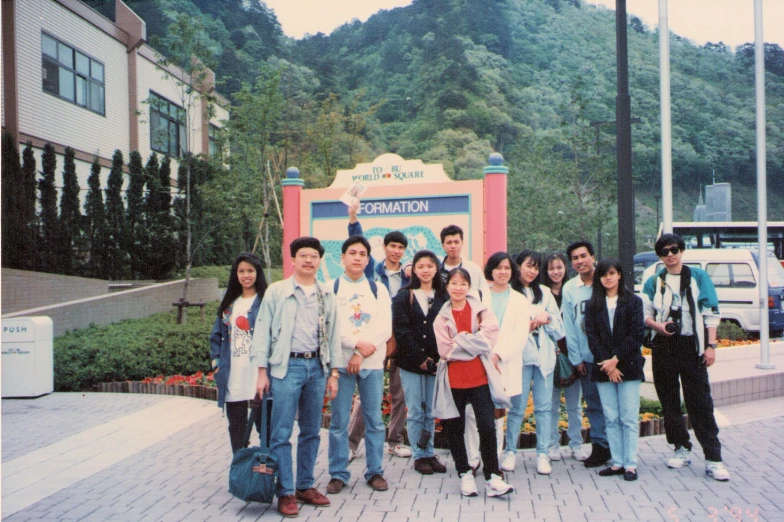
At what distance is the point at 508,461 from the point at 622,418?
90 centimetres

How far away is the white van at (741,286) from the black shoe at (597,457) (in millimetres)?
8720

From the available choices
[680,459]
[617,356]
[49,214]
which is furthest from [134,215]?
[680,459]

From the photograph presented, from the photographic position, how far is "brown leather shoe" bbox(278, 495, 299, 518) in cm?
428

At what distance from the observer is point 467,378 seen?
15.1 ft

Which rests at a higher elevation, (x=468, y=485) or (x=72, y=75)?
(x=72, y=75)

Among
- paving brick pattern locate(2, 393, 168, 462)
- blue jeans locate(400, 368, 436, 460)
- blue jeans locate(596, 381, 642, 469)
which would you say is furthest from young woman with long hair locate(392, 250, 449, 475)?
paving brick pattern locate(2, 393, 168, 462)

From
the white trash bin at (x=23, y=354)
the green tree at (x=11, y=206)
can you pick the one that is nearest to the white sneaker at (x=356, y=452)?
the white trash bin at (x=23, y=354)

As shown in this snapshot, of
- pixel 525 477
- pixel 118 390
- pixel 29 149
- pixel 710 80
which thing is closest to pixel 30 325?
pixel 118 390

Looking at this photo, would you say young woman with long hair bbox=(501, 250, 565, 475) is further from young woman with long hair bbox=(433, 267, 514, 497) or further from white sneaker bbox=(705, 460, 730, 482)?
white sneaker bbox=(705, 460, 730, 482)

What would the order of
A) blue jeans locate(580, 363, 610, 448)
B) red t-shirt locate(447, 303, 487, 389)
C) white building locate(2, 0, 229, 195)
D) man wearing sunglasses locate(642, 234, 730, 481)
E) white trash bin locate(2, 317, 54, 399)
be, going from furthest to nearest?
white building locate(2, 0, 229, 195)
white trash bin locate(2, 317, 54, 399)
blue jeans locate(580, 363, 610, 448)
man wearing sunglasses locate(642, 234, 730, 481)
red t-shirt locate(447, 303, 487, 389)

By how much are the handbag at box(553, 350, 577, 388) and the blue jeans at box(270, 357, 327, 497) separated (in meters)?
1.91

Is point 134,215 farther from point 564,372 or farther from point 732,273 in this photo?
point 564,372

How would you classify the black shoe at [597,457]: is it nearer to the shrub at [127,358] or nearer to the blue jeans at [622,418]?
the blue jeans at [622,418]

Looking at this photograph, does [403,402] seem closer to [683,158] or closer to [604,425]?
[604,425]
